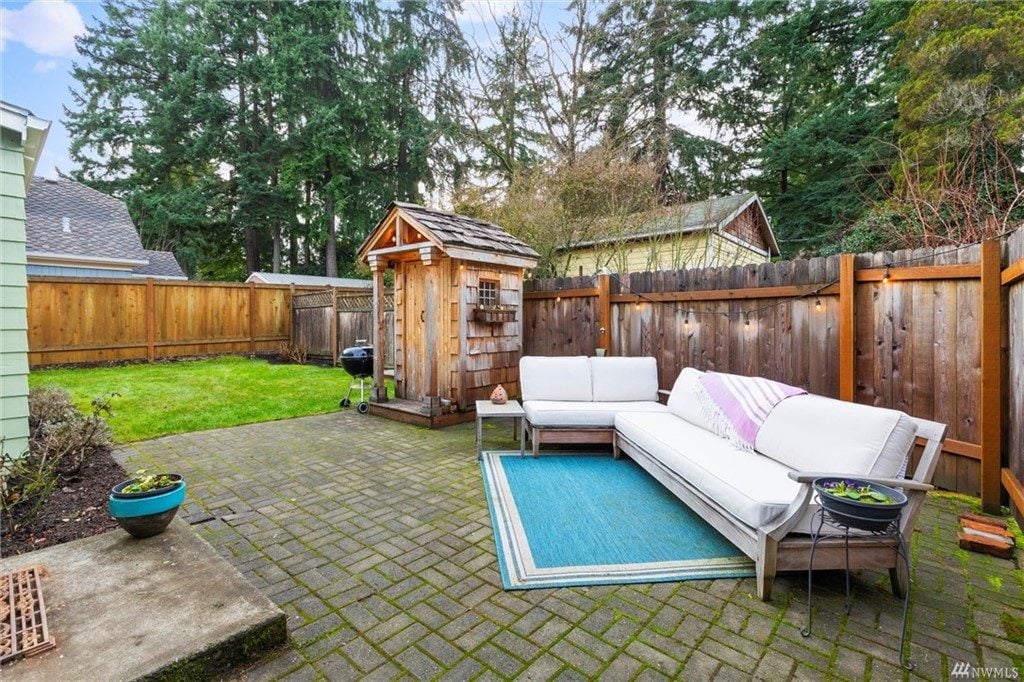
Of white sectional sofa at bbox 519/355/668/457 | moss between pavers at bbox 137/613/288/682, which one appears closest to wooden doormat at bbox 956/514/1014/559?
white sectional sofa at bbox 519/355/668/457

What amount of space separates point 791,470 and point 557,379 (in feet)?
8.43

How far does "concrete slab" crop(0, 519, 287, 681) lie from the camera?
1677 mm

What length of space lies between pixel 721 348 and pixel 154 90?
2420 centimetres

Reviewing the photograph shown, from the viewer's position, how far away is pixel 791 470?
9.60 feet

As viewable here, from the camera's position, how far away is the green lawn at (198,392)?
5809mm

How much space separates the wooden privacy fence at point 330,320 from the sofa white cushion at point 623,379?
561cm

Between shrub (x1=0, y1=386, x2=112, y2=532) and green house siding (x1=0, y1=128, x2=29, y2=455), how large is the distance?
24cm

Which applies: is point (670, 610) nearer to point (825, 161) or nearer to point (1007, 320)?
point (1007, 320)

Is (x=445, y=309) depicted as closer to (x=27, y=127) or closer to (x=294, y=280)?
(x=27, y=127)

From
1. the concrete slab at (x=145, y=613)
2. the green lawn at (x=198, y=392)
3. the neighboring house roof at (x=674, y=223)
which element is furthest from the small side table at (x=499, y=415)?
the neighboring house roof at (x=674, y=223)

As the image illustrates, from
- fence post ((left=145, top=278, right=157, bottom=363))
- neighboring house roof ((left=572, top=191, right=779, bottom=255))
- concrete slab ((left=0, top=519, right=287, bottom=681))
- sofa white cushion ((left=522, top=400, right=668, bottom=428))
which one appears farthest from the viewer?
fence post ((left=145, top=278, right=157, bottom=363))

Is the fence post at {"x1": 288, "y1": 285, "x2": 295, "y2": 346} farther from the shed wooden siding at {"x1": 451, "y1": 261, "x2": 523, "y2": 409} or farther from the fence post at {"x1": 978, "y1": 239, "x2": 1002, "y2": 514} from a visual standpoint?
the fence post at {"x1": 978, "y1": 239, "x2": 1002, "y2": 514}

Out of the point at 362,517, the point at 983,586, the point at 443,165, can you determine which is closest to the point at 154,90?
Result: the point at 443,165

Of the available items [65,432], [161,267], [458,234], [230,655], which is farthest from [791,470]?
[161,267]
